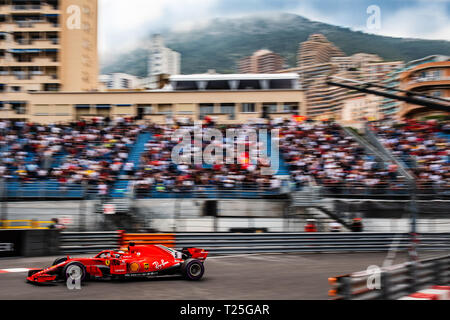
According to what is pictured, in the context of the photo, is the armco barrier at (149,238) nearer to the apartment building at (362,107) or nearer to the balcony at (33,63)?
the balcony at (33,63)

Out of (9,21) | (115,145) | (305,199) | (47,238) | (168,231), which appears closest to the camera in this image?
(47,238)

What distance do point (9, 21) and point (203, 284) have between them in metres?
42.0

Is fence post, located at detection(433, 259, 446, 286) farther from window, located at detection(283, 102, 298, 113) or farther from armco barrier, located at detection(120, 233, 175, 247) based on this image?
window, located at detection(283, 102, 298, 113)

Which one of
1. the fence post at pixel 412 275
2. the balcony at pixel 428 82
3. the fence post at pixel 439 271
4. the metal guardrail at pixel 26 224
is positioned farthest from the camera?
the balcony at pixel 428 82

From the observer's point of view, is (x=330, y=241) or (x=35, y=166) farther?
(x=35, y=166)

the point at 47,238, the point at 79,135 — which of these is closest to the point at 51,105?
the point at 79,135

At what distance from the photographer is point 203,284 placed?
9867 mm

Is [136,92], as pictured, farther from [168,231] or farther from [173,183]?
[168,231]

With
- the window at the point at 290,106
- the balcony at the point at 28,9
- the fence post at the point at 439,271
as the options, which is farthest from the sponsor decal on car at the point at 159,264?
the balcony at the point at 28,9

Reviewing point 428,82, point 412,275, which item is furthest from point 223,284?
point 428,82

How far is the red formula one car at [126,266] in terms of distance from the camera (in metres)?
9.30

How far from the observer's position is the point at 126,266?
32.3ft

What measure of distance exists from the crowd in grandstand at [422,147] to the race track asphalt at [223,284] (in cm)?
783

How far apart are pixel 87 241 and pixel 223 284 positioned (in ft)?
20.3
